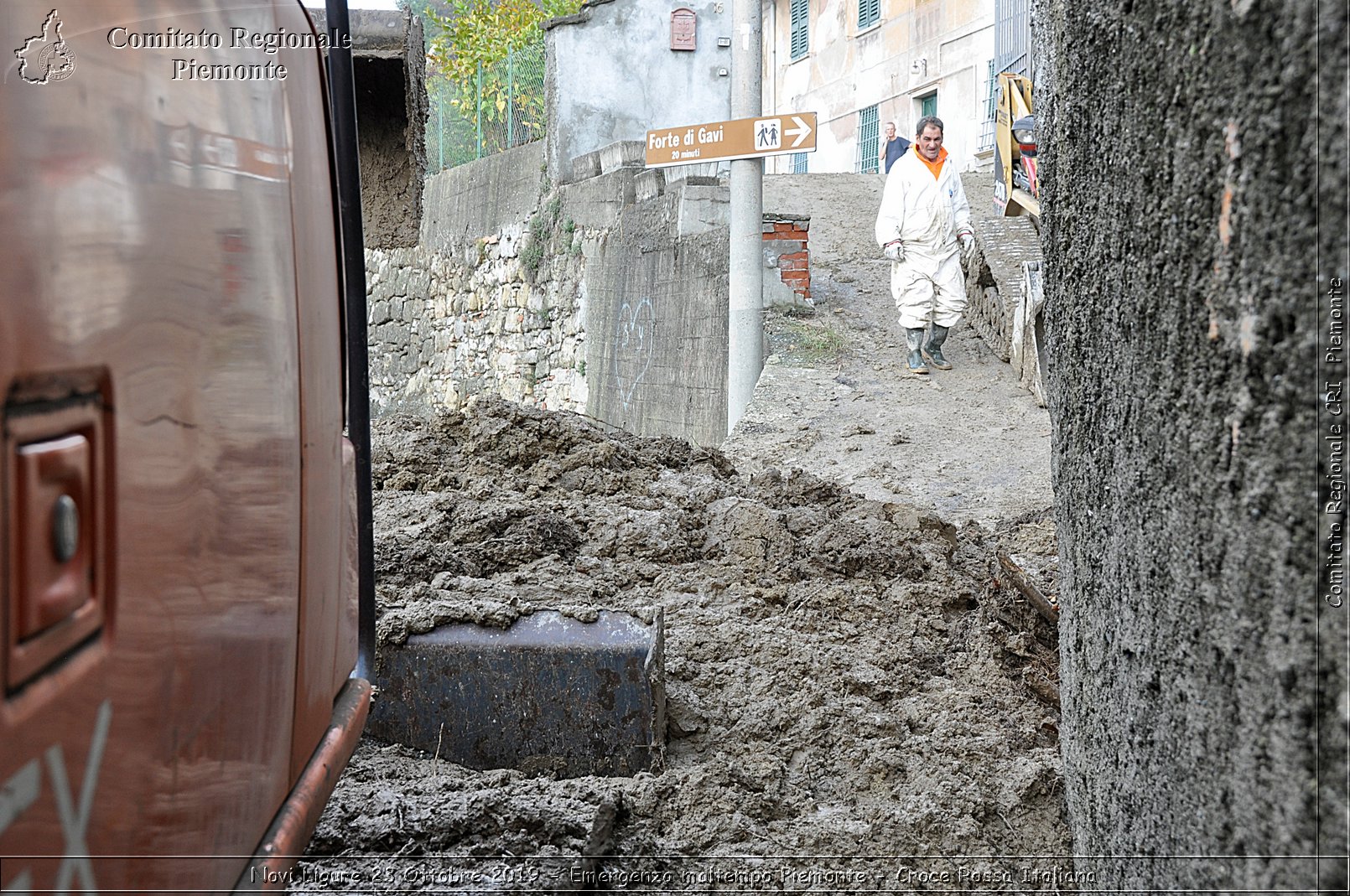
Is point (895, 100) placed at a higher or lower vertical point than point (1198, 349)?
higher

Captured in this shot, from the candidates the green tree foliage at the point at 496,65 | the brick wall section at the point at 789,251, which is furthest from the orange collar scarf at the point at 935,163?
the green tree foliage at the point at 496,65

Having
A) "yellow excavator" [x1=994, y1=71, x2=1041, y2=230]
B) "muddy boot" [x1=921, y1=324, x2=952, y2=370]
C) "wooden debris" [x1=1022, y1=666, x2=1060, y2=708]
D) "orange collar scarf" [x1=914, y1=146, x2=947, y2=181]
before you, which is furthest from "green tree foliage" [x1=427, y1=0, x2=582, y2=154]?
"wooden debris" [x1=1022, y1=666, x2=1060, y2=708]

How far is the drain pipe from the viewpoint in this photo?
1.92m

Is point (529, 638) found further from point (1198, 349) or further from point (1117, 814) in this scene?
point (1198, 349)

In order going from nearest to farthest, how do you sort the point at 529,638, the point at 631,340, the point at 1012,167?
the point at 529,638 → the point at 1012,167 → the point at 631,340

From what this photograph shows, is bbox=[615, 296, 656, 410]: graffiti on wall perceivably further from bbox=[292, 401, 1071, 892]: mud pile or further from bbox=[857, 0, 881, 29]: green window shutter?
bbox=[857, 0, 881, 29]: green window shutter

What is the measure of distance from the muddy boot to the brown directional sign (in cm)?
249

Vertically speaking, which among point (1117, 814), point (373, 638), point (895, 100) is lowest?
point (1117, 814)

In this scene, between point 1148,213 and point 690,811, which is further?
point 690,811

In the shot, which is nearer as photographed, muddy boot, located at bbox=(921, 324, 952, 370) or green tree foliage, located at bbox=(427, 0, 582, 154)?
muddy boot, located at bbox=(921, 324, 952, 370)

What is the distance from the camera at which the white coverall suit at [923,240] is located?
829 cm

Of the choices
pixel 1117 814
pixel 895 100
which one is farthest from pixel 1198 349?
pixel 895 100

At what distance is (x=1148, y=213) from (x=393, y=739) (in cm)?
207

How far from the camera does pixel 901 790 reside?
2.43 m
